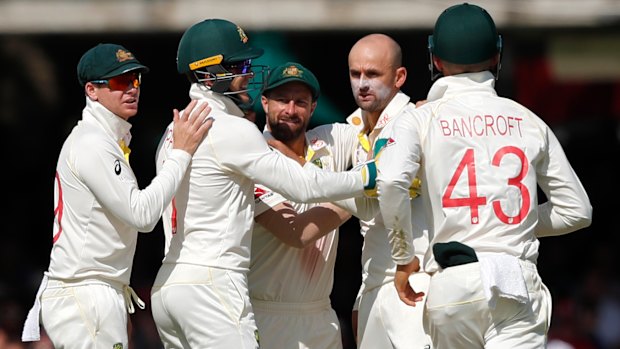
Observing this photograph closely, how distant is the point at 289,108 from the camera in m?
6.86

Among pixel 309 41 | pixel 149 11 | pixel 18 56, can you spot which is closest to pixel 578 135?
pixel 309 41

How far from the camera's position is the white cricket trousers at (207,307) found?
6086 millimetres

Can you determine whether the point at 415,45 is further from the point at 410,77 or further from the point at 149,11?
the point at 149,11

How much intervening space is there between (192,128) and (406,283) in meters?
1.28

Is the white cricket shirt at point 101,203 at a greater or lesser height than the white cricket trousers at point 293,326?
greater

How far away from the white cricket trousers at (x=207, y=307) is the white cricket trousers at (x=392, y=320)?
29.6 inches

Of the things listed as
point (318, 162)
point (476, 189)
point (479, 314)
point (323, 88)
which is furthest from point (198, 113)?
point (323, 88)

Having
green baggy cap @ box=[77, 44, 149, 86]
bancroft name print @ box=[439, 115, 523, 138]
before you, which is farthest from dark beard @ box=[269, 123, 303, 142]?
bancroft name print @ box=[439, 115, 523, 138]

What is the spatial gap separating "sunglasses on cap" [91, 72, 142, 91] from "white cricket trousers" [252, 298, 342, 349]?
1.35 meters

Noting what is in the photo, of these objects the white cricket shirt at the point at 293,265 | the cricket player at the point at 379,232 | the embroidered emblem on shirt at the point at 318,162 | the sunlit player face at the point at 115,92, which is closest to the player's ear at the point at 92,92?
the sunlit player face at the point at 115,92

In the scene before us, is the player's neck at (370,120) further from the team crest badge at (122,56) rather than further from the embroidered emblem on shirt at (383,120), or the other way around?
the team crest badge at (122,56)

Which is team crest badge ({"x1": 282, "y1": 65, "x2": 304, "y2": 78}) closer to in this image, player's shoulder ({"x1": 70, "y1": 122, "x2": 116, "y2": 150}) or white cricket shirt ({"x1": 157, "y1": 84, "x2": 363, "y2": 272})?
white cricket shirt ({"x1": 157, "y1": 84, "x2": 363, "y2": 272})

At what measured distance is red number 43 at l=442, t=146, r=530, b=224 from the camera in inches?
231

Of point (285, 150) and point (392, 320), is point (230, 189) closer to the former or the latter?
point (285, 150)
